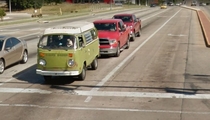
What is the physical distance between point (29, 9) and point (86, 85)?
299 ft

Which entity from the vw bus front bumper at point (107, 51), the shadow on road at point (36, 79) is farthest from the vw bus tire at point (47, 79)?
the vw bus front bumper at point (107, 51)

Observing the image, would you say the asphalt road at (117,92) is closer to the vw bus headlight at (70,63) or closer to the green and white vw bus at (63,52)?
the green and white vw bus at (63,52)

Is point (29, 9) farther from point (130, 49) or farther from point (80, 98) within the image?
point (80, 98)

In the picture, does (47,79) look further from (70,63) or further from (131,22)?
(131,22)

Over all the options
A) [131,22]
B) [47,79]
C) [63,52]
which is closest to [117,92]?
[63,52]

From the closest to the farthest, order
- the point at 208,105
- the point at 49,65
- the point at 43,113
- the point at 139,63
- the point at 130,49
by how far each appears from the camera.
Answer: the point at 43,113, the point at 208,105, the point at 49,65, the point at 139,63, the point at 130,49

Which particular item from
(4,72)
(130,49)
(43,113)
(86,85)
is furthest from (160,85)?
(130,49)

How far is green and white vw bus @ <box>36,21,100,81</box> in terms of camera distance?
Answer: 11.8 metres

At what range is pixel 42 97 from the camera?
10547 millimetres

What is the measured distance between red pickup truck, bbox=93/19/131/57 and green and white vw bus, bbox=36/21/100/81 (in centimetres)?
427

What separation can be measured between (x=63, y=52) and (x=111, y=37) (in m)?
6.26

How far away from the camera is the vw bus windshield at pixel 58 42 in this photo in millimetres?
12055

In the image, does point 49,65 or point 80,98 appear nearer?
point 80,98

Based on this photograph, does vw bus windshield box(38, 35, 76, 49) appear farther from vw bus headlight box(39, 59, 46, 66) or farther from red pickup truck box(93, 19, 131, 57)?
red pickup truck box(93, 19, 131, 57)
